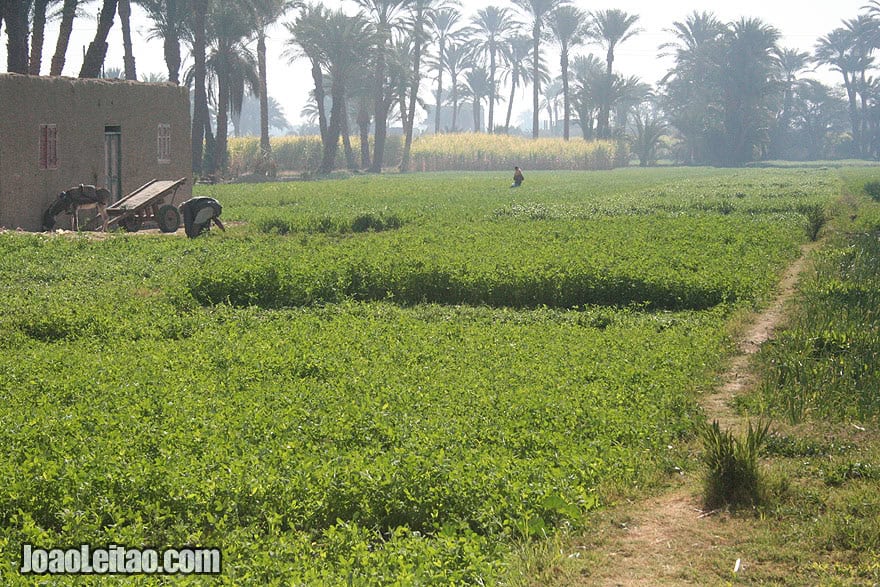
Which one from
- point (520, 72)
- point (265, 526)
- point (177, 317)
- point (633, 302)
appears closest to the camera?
point (265, 526)

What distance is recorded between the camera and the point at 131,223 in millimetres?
23688

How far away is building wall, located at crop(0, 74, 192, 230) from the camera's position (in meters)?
22.8

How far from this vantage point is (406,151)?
249 feet

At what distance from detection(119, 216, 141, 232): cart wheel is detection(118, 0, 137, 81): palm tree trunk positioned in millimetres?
28023

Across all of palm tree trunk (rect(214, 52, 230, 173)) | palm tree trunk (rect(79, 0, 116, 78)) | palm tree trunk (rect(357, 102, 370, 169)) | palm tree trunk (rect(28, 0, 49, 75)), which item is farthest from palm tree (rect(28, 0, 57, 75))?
palm tree trunk (rect(357, 102, 370, 169))

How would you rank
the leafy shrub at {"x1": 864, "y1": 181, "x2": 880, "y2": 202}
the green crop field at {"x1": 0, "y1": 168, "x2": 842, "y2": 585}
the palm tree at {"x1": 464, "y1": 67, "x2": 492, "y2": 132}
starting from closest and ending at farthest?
1. the green crop field at {"x1": 0, "y1": 168, "x2": 842, "y2": 585}
2. the leafy shrub at {"x1": 864, "y1": 181, "x2": 880, "y2": 202}
3. the palm tree at {"x1": 464, "y1": 67, "x2": 492, "y2": 132}

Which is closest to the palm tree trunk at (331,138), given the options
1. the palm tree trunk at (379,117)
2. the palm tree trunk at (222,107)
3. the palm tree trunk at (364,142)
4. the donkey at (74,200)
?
the palm tree trunk at (379,117)

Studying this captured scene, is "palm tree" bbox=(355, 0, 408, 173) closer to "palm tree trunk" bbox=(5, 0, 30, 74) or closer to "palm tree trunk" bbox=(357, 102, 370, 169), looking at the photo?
"palm tree trunk" bbox=(357, 102, 370, 169)

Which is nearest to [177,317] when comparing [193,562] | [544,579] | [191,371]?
[191,371]

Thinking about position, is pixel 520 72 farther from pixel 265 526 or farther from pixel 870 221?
pixel 265 526

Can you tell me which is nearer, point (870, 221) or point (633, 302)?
point (633, 302)

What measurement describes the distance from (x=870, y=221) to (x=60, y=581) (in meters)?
23.5

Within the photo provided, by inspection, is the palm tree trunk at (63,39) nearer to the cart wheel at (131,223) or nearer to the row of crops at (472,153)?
the cart wheel at (131,223)

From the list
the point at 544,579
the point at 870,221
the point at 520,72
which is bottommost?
the point at 544,579
